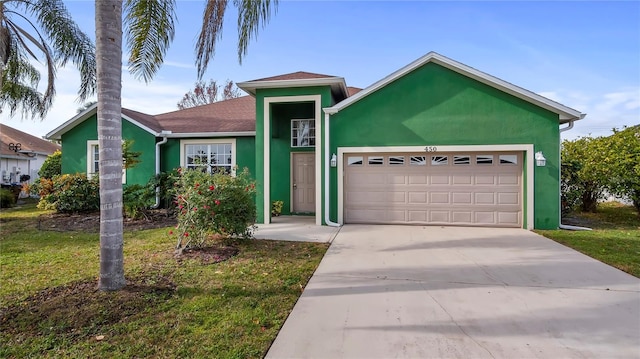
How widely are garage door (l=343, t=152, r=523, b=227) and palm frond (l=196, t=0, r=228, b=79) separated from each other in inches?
208

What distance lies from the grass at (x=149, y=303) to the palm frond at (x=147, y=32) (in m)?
3.54

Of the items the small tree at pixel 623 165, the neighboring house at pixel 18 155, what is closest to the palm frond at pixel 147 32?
the small tree at pixel 623 165

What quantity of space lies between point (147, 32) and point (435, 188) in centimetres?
797

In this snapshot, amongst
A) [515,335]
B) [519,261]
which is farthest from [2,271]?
[519,261]

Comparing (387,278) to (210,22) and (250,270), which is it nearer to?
(250,270)

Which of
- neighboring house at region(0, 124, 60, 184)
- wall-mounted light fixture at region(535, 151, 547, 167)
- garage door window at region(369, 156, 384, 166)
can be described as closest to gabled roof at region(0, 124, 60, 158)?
neighboring house at region(0, 124, 60, 184)

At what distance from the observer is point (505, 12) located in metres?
9.41

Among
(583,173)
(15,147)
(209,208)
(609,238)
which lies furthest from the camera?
(15,147)

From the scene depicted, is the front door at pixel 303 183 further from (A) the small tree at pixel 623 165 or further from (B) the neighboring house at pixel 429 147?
(A) the small tree at pixel 623 165

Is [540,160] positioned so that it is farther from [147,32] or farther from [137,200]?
[137,200]

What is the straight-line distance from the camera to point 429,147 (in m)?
9.46

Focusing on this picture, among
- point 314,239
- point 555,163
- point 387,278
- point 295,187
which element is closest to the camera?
point 387,278

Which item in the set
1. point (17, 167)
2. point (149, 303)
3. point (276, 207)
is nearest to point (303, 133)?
point (276, 207)

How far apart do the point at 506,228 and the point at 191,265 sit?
8.24 metres
